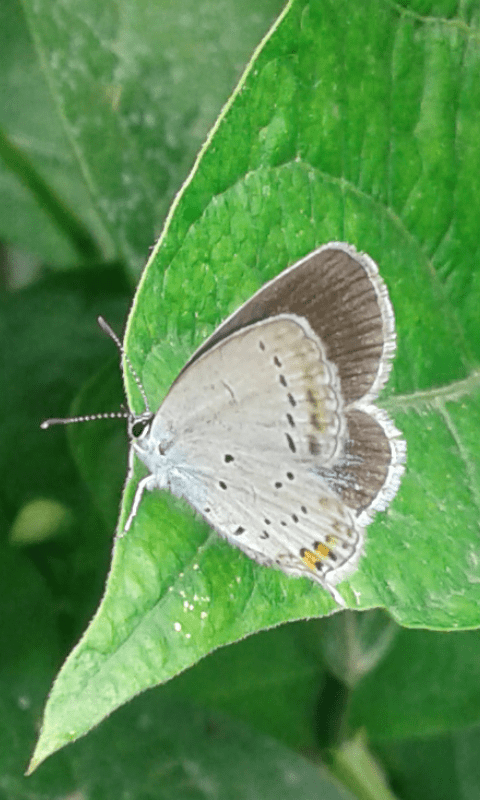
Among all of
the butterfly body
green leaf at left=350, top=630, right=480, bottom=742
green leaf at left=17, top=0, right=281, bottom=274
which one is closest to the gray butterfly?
the butterfly body

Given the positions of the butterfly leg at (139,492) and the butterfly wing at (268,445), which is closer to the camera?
the butterfly leg at (139,492)

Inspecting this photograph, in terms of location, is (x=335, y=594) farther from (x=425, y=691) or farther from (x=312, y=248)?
(x=425, y=691)

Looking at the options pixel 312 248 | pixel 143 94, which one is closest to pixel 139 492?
pixel 312 248

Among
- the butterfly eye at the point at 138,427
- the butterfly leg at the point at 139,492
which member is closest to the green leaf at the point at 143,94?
the butterfly eye at the point at 138,427

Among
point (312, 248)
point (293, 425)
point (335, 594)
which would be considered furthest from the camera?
point (293, 425)

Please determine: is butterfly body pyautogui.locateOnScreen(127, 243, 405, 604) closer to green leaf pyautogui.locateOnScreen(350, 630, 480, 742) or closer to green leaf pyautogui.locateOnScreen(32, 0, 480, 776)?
green leaf pyautogui.locateOnScreen(32, 0, 480, 776)

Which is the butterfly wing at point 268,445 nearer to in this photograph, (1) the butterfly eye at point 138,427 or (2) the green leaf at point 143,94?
(1) the butterfly eye at point 138,427

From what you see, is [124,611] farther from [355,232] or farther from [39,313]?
[39,313]

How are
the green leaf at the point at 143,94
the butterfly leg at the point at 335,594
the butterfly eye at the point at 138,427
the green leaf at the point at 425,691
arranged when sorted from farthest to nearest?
1. the green leaf at the point at 425,691
2. the green leaf at the point at 143,94
3. the butterfly eye at the point at 138,427
4. the butterfly leg at the point at 335,594
